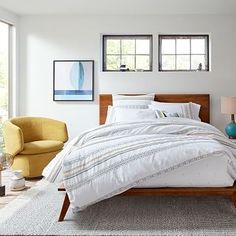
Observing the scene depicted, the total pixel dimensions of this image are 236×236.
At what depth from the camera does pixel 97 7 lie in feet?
17.1

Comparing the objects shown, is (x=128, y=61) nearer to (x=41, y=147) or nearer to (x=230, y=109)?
(x=230, y=109)

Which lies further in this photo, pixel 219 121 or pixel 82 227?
pixel 219 121

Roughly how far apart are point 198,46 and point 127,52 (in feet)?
3.90

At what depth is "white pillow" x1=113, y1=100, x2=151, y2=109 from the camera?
5.22 metres

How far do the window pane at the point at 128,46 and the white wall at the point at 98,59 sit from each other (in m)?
0.21

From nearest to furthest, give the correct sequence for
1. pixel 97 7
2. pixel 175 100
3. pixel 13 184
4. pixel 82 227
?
pixel 82 227
pixel 13 184
pixel 97 7
pixel 175 100

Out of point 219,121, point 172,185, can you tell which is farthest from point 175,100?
point 172,185

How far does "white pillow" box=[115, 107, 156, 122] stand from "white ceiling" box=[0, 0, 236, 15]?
1520 millimetres

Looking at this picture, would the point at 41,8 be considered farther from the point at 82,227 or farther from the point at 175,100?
the point at 82,227

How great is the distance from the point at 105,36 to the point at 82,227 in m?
3.80

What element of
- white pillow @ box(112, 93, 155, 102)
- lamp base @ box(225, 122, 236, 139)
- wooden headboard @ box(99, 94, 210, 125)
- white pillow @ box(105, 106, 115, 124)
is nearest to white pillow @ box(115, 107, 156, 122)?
white pillow @ box(105, 106, 115, 124)

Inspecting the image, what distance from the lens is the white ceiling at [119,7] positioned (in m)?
4.89

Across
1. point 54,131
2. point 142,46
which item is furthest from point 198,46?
point 54,131

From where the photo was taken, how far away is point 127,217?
2953 mm
